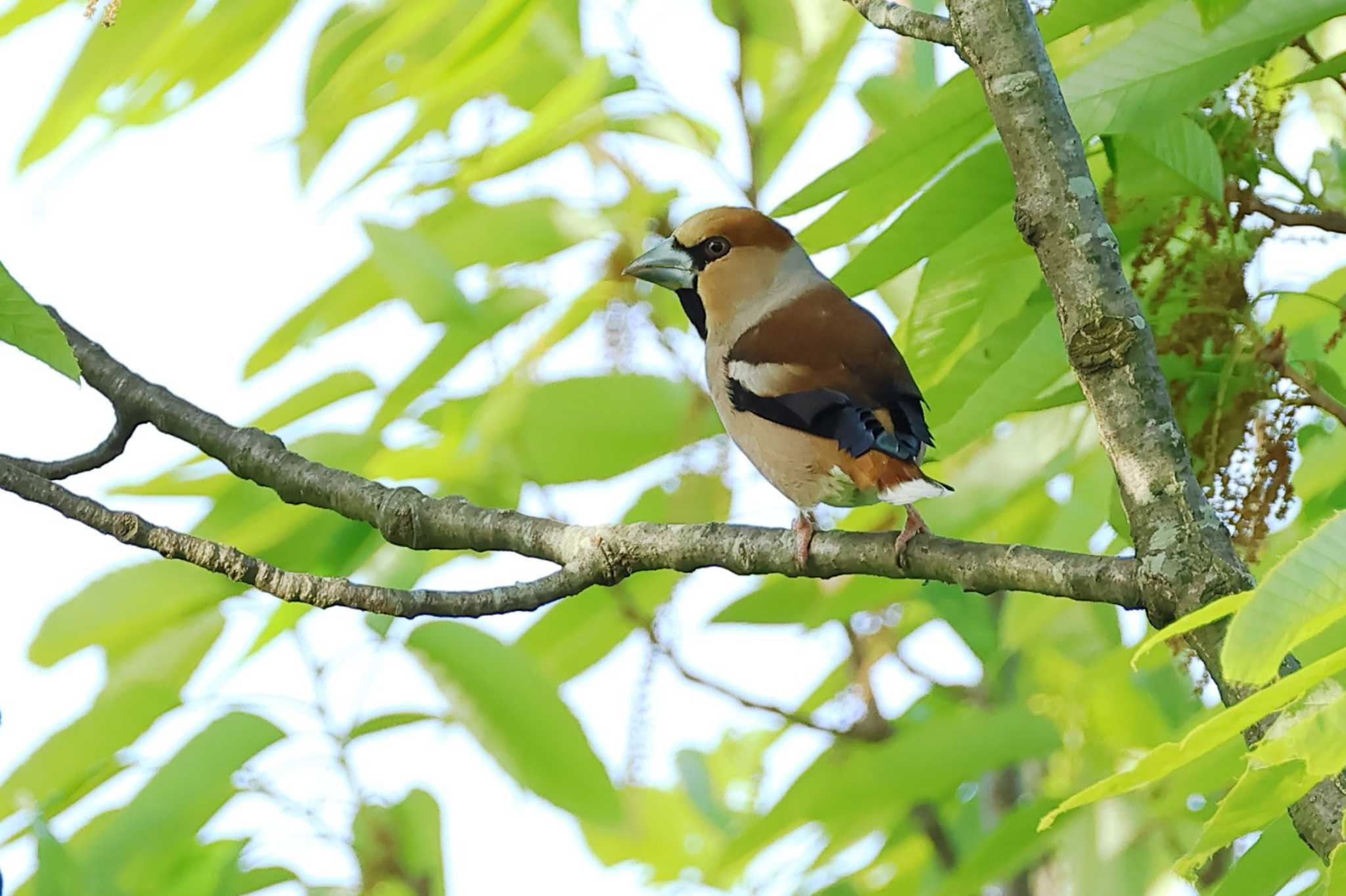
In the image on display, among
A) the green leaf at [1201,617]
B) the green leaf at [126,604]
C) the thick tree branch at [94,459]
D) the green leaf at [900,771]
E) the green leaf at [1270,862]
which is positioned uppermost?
the thick tree branch at [94,459]

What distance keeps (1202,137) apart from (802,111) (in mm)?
1141

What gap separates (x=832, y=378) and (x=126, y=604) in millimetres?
1021

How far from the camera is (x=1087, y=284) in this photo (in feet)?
4.63

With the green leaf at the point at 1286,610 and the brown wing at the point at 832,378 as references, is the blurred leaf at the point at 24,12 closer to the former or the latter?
the brown wing at the point at 832,378

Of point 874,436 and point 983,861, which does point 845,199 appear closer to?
point 874,436

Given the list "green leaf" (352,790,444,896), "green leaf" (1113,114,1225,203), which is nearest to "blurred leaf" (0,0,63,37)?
"green leaf" (352,790,444,896)

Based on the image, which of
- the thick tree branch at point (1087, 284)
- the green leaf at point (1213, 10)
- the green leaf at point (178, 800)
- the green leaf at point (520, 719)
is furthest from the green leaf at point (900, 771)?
the green leaf at point (1213, 10)

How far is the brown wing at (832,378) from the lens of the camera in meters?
1.97

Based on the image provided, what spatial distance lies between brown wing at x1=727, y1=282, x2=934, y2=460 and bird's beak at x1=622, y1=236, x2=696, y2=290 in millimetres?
327

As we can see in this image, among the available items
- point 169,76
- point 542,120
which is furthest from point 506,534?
point 169,76

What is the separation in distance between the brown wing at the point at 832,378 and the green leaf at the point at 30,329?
98cm

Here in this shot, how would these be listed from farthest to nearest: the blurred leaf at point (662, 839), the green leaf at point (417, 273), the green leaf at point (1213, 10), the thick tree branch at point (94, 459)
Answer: the blurred leaf at point (662, 839) → the green leaf at point (417, 273) → the thick tree branch at point (94, 459) → the green leaf at point (1213, 10)

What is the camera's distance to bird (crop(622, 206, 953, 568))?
6.31 feet

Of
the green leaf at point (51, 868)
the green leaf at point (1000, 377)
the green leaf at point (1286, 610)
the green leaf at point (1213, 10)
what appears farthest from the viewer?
the green leaf at point (51, 868)
